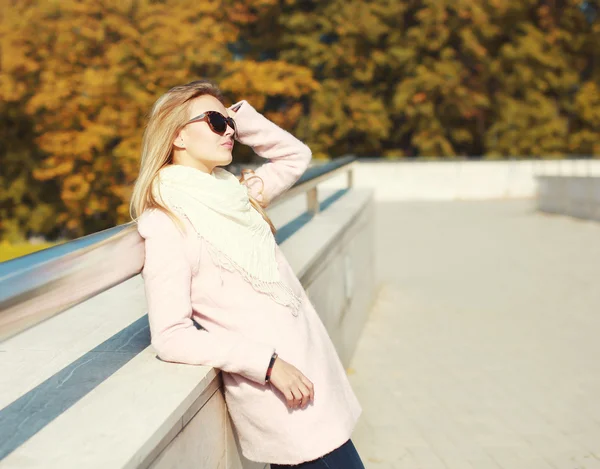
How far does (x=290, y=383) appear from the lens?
6.77 ft

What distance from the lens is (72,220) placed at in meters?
25.8

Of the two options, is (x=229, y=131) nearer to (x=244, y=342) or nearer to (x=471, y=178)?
(x=244, y=342)

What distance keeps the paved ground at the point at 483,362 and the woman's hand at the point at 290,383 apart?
1.97 meters

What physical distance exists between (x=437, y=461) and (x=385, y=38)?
30.3m

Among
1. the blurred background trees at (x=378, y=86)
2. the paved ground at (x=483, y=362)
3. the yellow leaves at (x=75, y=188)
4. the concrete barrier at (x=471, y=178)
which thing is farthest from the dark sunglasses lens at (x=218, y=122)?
the concrete barrier at (x=471, y=178)

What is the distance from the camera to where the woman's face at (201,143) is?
2248 millimetres

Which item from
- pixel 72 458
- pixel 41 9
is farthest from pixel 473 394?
pixel 41 9

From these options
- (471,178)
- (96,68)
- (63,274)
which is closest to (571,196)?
(471,178)

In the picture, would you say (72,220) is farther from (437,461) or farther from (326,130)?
(437,461)

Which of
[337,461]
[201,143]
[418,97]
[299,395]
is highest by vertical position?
[201,143]

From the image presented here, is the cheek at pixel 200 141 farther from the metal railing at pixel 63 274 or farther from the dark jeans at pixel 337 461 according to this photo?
the dark jeans at pixel 337 461

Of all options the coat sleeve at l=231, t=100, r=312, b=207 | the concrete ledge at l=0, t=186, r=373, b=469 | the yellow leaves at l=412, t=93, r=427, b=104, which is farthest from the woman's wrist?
the yellow leaves at l=412, t=93, r=427, b=104

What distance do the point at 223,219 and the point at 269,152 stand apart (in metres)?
0.70

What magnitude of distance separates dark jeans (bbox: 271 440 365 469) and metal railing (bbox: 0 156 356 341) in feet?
2.35
